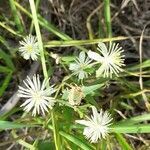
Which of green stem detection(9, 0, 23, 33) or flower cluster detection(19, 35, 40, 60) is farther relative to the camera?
green stem detection(9, 0, 23, 33)

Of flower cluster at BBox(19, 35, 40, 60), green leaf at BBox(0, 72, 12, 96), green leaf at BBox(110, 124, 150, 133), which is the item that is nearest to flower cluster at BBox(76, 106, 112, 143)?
green leaf at BBox(110, 124, 150, 133)

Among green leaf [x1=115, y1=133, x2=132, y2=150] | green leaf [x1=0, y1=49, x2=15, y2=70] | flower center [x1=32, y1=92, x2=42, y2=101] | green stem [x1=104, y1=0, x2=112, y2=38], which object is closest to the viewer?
flower center [x1=32, y1=92, x2=42, y2=101]

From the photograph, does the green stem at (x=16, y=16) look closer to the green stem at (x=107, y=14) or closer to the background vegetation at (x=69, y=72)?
the background vegetation at (x=69, y=72)

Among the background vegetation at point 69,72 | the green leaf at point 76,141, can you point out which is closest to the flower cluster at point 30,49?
the background vegetation at point 69,72

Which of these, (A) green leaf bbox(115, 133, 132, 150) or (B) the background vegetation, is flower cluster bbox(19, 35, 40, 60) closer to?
(B) the background vegetation

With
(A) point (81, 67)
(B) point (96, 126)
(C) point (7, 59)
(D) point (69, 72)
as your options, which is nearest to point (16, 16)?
(C) point (7, 59)

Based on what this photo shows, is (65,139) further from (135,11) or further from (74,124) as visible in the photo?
(135,11)

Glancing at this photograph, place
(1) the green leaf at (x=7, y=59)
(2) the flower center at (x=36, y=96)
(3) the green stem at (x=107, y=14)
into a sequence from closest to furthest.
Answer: (2) the flower center at (x=36, y=96), (3) the green stem at (x=107, y=14), (1) the green leaf at (x=7, y=59)

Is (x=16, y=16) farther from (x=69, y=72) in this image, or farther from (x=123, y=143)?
(x=123, y=143)

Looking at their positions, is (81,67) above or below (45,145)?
above

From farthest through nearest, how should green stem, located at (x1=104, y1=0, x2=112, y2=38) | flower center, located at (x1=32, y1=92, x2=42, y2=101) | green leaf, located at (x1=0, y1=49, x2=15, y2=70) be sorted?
green leaf, located at (x1=0, y1=49, x2=15, y2=70) < green stem, located at (x1=104, y1=0, x2=112, y2=38) < flower center, located at (x1=32, y1=92, x2=42, y2=101)

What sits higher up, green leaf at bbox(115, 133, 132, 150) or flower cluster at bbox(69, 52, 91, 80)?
flower cluster at bbox(69, 52, 91, 80)

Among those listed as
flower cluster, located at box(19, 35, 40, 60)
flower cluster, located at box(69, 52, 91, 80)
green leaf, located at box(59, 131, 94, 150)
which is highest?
flower cluster, located at box(19, 35, 40, 60)
